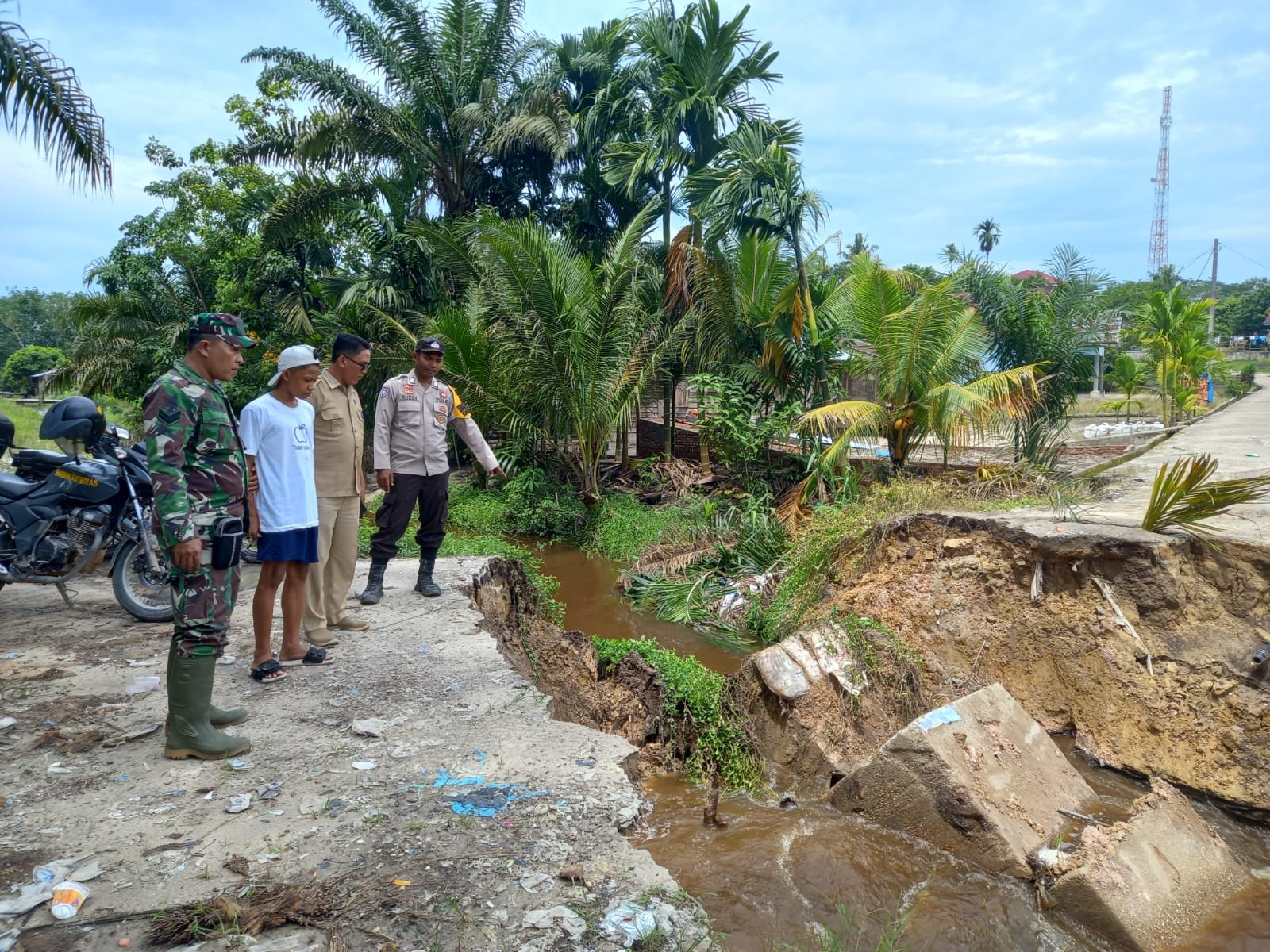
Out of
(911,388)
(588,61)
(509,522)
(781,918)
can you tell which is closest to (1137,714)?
(781,918)

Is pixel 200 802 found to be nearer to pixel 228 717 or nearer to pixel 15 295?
pixel 228 717

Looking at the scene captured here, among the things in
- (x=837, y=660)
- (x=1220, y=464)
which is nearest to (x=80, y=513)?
(x=837, y=660)

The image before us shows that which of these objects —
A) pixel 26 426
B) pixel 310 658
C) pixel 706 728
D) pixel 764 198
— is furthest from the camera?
pixel 26 426

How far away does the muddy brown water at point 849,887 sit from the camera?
3.06m

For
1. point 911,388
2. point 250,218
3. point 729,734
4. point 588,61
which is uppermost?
point 588,61

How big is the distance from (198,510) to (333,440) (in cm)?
147

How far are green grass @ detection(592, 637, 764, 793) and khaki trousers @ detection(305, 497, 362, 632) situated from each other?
2.05m

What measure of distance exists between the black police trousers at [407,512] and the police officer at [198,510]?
1.99 meters

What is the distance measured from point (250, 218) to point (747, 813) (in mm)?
16210

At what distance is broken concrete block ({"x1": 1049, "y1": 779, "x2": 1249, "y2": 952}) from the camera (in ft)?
10.6

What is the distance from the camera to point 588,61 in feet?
51.6

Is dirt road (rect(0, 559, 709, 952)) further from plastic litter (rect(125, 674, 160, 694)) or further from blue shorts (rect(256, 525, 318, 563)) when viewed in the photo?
blue shorts (rect(256, 525, 318, 563))

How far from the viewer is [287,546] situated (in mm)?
4004

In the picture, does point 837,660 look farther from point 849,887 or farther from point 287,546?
point 287,546
